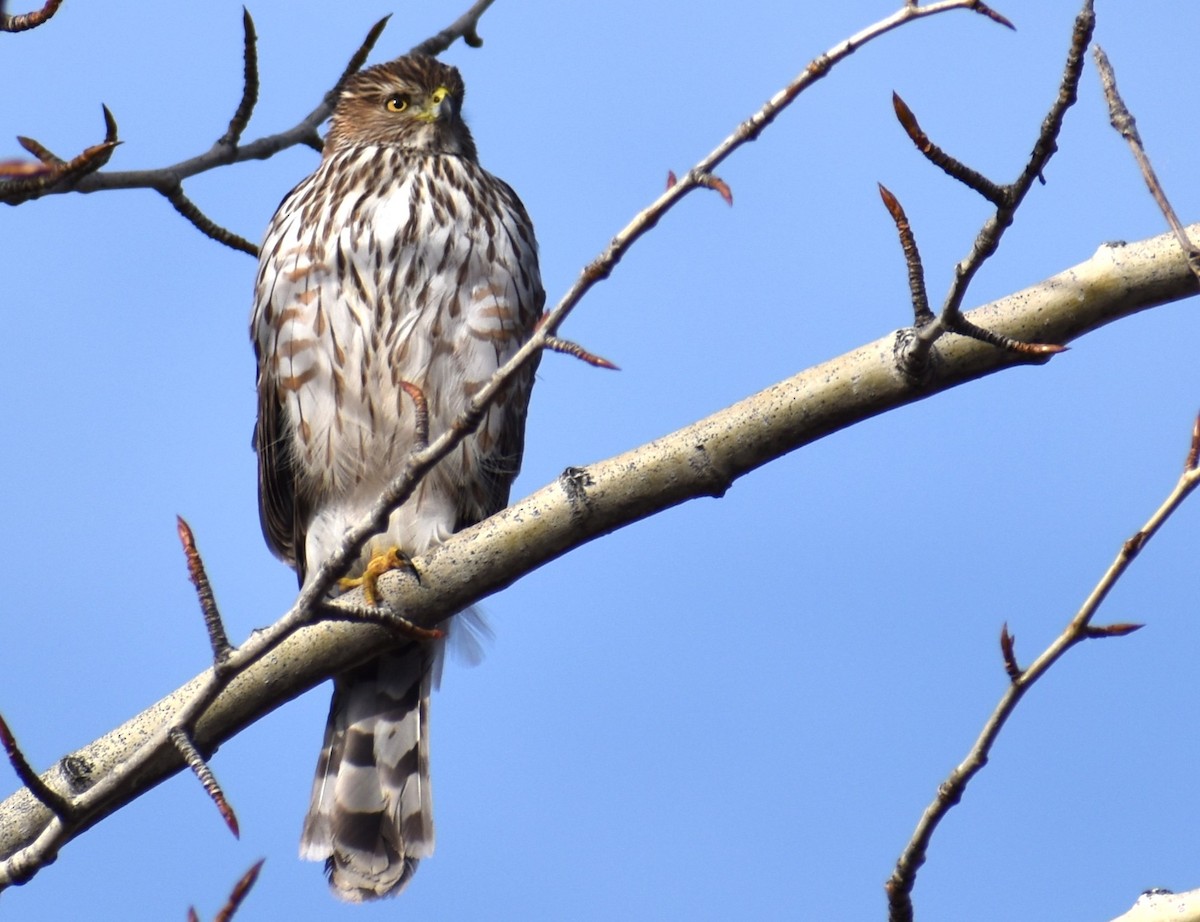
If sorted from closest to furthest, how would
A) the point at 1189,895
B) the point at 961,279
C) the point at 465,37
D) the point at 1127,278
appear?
the point at 1189,895 < the point at 961,279 < the point at 1127,278 < the point at 465,37

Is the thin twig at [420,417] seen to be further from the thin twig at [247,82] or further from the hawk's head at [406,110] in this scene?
the hawk's head at [406,110]

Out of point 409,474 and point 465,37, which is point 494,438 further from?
point 409,474

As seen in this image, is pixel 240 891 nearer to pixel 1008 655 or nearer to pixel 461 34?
pixel 1008 655

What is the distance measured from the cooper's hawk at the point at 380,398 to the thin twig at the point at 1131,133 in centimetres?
290

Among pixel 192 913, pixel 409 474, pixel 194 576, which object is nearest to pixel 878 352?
pixel 409 474

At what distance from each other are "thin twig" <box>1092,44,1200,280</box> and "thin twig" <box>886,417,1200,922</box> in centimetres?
Result: 39

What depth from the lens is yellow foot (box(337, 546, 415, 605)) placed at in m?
3.54

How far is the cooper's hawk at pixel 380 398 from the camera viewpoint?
5.15 m

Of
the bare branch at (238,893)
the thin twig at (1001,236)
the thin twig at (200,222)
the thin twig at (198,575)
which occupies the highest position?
the thin twig at (200,222)

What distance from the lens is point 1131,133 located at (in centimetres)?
249

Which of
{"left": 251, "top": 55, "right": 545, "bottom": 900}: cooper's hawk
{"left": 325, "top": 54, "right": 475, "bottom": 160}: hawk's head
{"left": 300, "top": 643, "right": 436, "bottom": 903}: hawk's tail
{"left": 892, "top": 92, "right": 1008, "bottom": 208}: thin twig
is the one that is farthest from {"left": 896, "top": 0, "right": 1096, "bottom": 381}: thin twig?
{"left": 325, "top": 54, "right": 475, "bottom": 160}: hawk's head

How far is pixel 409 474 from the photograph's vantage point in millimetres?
2557

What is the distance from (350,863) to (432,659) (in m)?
0.77

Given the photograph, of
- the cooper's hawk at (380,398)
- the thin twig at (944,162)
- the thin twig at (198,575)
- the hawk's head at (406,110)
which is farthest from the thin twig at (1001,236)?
the hawk's head at (406,110)
